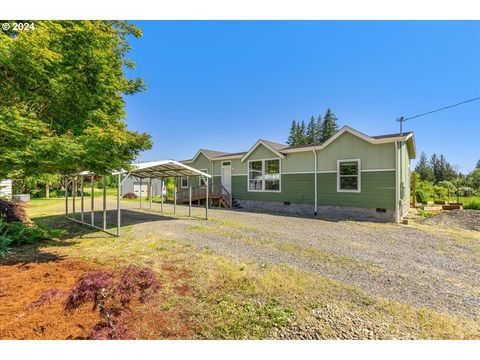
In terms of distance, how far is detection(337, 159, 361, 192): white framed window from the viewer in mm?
11836

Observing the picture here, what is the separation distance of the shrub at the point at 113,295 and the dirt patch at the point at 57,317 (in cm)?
10

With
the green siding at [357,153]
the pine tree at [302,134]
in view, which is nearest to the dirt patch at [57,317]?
the green siding at [357,153]

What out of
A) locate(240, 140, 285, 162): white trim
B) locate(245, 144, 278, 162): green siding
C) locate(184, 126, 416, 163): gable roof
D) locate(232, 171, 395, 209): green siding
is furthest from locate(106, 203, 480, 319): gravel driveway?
locate(245, 144, 278, 162): green siding

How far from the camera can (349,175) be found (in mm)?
12148

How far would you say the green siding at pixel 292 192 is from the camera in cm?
1363

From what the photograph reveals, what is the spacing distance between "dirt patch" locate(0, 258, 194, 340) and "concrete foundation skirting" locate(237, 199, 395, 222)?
1048 centimetres

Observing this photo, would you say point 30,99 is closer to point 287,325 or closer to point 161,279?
point 161,279

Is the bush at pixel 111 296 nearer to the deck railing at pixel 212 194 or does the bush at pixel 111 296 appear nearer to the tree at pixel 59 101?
the tree at pixel 59 101

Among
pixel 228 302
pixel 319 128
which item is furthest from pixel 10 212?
pixel 319 128

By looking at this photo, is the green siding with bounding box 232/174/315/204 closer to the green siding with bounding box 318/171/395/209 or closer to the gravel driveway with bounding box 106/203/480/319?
the green siding with bounding box 318/171/395/209

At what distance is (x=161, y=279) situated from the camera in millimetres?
4137
